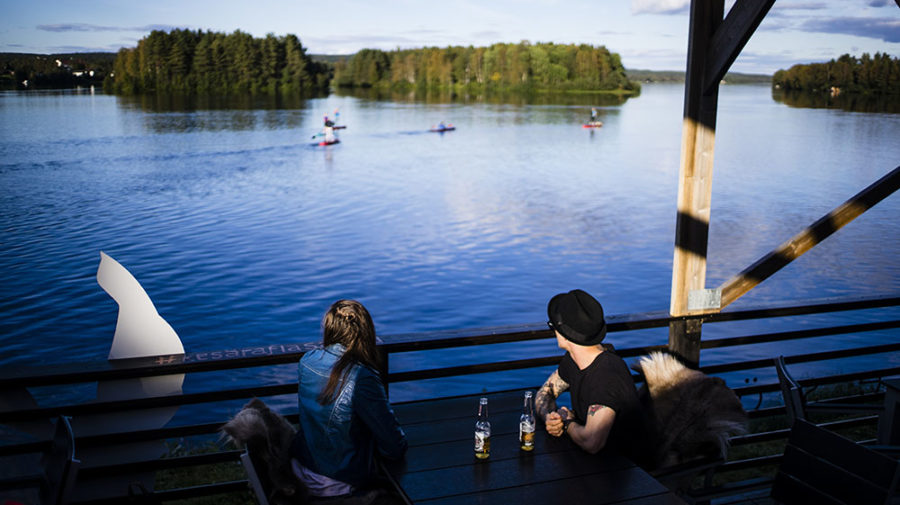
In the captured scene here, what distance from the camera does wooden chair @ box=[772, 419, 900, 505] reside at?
2066mm

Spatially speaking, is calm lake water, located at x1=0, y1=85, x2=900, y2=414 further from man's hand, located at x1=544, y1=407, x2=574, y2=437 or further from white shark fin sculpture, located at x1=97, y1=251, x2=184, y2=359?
man's hand, located at x1=544, y1=407, x2=574, y2=437

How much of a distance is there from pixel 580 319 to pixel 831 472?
89 centimetres

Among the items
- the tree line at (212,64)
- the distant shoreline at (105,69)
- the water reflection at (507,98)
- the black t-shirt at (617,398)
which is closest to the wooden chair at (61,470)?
the black t-shirt at (617,398)

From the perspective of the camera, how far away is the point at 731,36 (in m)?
3.17

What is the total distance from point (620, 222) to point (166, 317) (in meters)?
15.4

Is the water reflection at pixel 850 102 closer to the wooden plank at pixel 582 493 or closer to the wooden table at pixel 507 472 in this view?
the wooden table at pixel 507 472

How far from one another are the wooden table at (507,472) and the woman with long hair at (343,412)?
4.3 inches

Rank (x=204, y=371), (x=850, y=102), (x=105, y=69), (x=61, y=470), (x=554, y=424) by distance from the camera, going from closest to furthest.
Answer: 1. (x=61, y=470)
2. (x=554, y=424)
3. (x=204, y=371)
4. (x=850, y=102)
5. (x=105, y=69)

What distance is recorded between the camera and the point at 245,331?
1422 cm

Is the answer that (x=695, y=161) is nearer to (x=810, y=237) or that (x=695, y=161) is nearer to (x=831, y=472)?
(x=810, y=237)

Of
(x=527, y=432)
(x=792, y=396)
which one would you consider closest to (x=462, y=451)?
(x=527, y=432)

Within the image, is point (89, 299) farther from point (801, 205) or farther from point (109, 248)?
point (801, 205)

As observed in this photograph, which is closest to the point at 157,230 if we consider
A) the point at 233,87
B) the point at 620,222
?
the point at 620,222

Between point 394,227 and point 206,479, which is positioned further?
point 394,227
